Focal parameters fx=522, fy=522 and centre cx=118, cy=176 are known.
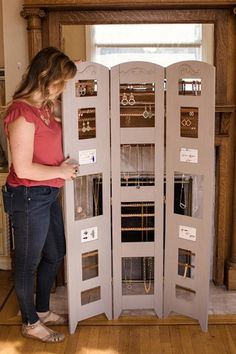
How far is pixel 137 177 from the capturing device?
292 centimetres

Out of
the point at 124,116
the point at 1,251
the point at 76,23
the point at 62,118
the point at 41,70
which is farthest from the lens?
the point at 1,251

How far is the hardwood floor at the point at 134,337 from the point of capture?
2.57 m

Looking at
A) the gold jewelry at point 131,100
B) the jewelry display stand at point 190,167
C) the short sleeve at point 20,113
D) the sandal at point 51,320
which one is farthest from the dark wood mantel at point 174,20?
the sandal at point 51,320

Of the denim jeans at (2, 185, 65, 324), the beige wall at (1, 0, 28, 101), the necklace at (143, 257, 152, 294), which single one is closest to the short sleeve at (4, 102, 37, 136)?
the denim jeans at (2, 185, 65, 324)

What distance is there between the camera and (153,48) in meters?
3.21

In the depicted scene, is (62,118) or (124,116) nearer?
(62,118)

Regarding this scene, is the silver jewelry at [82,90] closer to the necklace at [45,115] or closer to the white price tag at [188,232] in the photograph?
the necklace at [45,115]

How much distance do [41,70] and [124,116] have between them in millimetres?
574

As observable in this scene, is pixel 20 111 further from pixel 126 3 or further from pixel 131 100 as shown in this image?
pixel 126 3

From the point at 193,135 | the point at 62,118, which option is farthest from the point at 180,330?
the point at 62,118

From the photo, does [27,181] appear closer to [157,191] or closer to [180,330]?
[157,191]

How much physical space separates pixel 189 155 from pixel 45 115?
0.75m

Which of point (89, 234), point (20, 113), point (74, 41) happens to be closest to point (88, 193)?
point (89, 234)

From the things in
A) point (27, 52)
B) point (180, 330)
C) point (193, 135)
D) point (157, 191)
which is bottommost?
point (180, 330)
